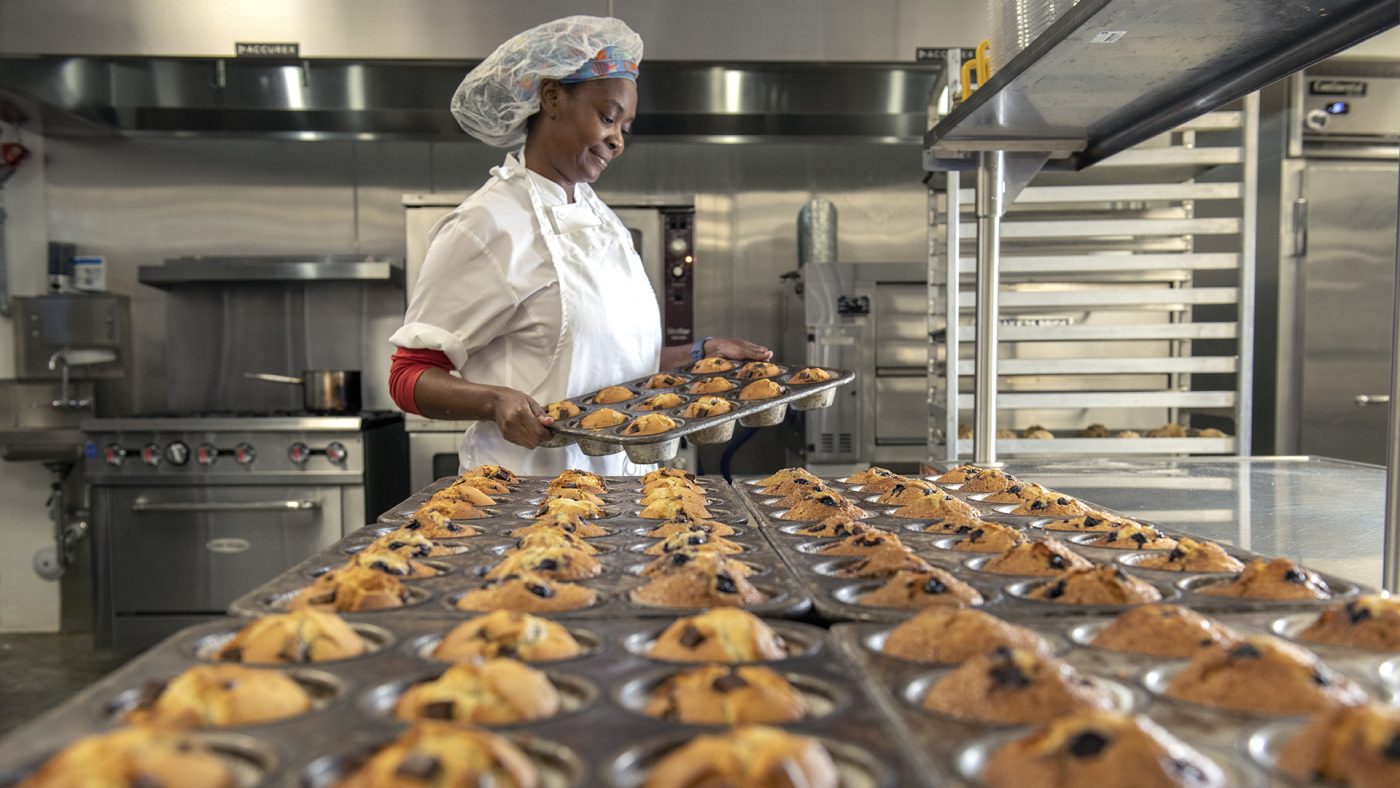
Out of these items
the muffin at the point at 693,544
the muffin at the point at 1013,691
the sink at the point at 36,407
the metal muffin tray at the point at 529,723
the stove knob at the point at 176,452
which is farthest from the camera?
the sink at the point at 36,407

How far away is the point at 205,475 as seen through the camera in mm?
A: 5352

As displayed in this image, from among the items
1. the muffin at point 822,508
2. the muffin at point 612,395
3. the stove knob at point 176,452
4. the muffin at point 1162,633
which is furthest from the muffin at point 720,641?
the stove knob at point 176,452

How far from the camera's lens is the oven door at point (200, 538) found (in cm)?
536

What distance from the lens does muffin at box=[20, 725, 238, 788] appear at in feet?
3.10

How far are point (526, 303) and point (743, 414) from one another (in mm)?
944

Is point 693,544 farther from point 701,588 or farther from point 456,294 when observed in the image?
point 456,294

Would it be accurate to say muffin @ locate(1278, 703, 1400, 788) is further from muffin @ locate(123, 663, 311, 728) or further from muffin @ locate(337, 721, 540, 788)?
muffin @ locate(123, 663, 311, 728)

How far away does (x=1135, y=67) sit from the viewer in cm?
230

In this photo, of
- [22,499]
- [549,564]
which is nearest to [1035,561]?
[549,564]

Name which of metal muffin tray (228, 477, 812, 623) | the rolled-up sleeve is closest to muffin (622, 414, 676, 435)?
metal muffin tray (228, 477, 812, 623)

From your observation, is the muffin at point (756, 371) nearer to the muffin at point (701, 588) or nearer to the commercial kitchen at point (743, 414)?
the commercial kitchen at point (743, 414)

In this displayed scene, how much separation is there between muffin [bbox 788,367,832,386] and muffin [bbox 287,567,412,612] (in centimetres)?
169

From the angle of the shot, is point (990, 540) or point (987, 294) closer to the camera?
point (990, 540)

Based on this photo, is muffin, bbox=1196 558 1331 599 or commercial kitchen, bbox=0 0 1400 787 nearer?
commercial kitchen, bbox=0 0 1400 787
